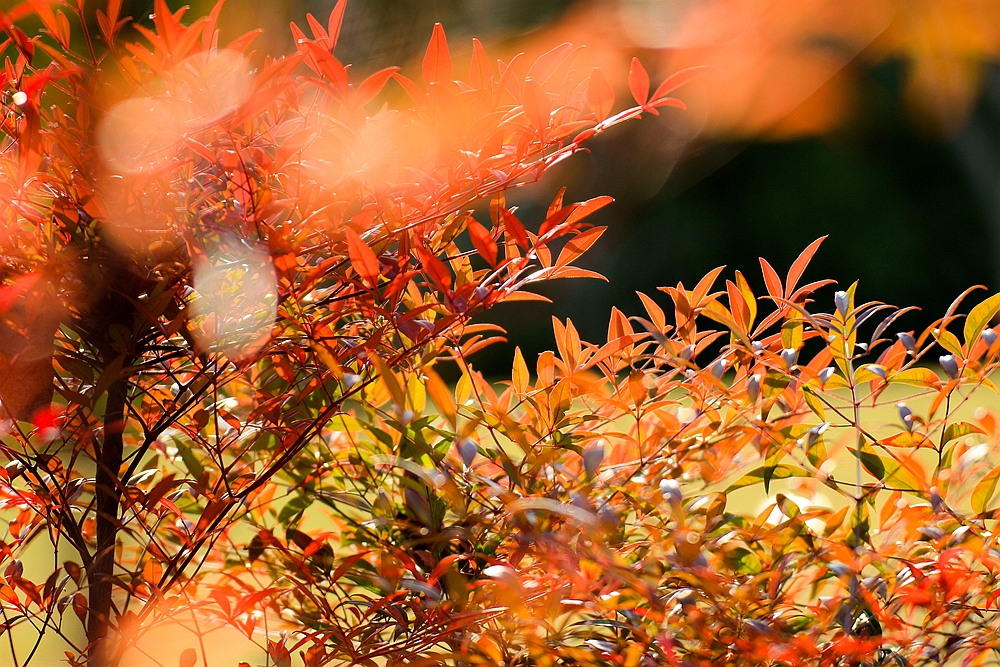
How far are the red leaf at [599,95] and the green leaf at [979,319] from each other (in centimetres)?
32

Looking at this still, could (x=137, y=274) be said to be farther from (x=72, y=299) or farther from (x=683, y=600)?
→ (x=683, y=600)

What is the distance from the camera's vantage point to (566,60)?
0.55 metres

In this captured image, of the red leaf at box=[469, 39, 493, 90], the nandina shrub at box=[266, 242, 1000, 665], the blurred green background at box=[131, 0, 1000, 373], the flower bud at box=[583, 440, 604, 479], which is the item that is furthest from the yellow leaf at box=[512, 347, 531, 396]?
the blurred green background at box=[131, 0, 1000, 373]

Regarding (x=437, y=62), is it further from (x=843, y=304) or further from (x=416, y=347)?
(x=843, y=304)

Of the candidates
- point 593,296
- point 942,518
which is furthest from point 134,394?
point 593,296

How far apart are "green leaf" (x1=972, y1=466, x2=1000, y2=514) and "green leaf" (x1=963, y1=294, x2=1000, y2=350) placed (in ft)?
0.31

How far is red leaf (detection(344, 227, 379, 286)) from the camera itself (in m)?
0.45

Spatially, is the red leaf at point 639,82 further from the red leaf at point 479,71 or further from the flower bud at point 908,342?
the flower bud at point 908,342

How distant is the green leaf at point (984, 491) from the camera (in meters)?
0.57

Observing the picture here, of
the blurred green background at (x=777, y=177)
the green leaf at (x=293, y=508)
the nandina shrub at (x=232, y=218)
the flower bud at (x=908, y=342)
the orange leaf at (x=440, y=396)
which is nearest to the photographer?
the orange leaf at (x=440, y=396)

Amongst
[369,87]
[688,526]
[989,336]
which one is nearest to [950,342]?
[989,336]

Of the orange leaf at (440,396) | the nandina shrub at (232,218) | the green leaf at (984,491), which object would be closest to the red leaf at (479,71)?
the nandina shrub at (232,218)

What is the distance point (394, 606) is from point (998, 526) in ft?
1.37

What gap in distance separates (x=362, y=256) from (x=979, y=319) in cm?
47
